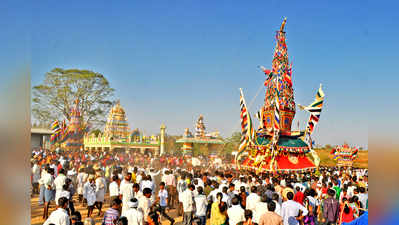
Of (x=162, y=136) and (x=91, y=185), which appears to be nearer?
(x=91, y=185)

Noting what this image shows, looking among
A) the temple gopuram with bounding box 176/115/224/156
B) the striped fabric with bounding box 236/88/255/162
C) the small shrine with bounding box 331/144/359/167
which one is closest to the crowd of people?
the striped fabric with bounding box 236/88/255/162

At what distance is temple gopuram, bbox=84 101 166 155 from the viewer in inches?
1244

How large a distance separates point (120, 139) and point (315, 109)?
18.8 m

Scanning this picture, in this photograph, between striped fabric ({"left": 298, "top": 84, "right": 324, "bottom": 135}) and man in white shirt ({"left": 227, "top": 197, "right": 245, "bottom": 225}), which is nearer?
man in white shirt ({"left": 227, "top": 197, "right": 245, "bottom": 225})

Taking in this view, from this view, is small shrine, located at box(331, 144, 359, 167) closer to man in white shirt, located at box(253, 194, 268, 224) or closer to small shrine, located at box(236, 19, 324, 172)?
small shrine, located at box(236, 19, 324, 172)

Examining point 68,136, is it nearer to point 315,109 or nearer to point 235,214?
point 315,109

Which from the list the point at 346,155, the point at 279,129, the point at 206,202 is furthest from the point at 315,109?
the point at 206,202

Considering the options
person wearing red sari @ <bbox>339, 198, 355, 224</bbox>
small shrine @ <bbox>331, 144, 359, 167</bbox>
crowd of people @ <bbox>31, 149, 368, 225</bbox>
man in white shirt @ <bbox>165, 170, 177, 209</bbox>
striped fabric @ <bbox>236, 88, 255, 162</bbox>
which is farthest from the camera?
small shrine @ <bbox>331, 144, 359, 167</bbox>

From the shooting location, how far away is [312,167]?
2256 centimetres

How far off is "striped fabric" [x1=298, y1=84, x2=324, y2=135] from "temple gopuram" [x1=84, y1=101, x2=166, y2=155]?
14.9m
